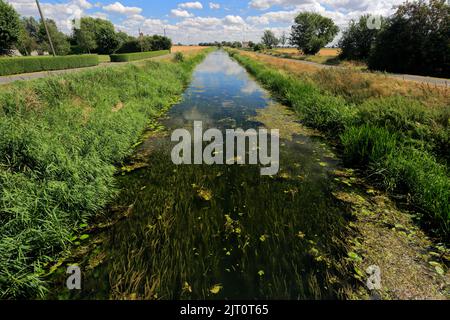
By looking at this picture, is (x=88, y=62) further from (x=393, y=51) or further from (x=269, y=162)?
(x=393, y=51)

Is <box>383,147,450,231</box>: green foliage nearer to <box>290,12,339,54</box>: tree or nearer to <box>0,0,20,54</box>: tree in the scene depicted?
<box>0,0,20,54</box>: tree

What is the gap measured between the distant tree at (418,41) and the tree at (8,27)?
152ft

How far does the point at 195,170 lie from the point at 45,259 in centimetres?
390

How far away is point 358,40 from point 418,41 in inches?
549

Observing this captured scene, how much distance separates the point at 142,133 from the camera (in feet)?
31.6

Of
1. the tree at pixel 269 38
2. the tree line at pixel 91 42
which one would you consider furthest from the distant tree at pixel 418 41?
the tree at pixel 269 38

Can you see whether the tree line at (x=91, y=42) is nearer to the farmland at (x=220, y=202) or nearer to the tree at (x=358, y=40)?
the farmland at (x=220, y=202)

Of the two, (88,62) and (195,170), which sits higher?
(88,62)

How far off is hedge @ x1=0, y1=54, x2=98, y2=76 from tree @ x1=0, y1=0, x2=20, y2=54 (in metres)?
12.1

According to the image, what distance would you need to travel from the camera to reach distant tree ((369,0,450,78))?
68.8ft

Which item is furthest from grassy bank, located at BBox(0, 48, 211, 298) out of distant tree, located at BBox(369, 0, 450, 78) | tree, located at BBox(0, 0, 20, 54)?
tree, located at BBox(0, 0, 20, 54)

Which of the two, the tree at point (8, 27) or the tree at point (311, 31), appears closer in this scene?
the tree at point (8, 27)

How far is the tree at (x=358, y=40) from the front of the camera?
33.5 m
